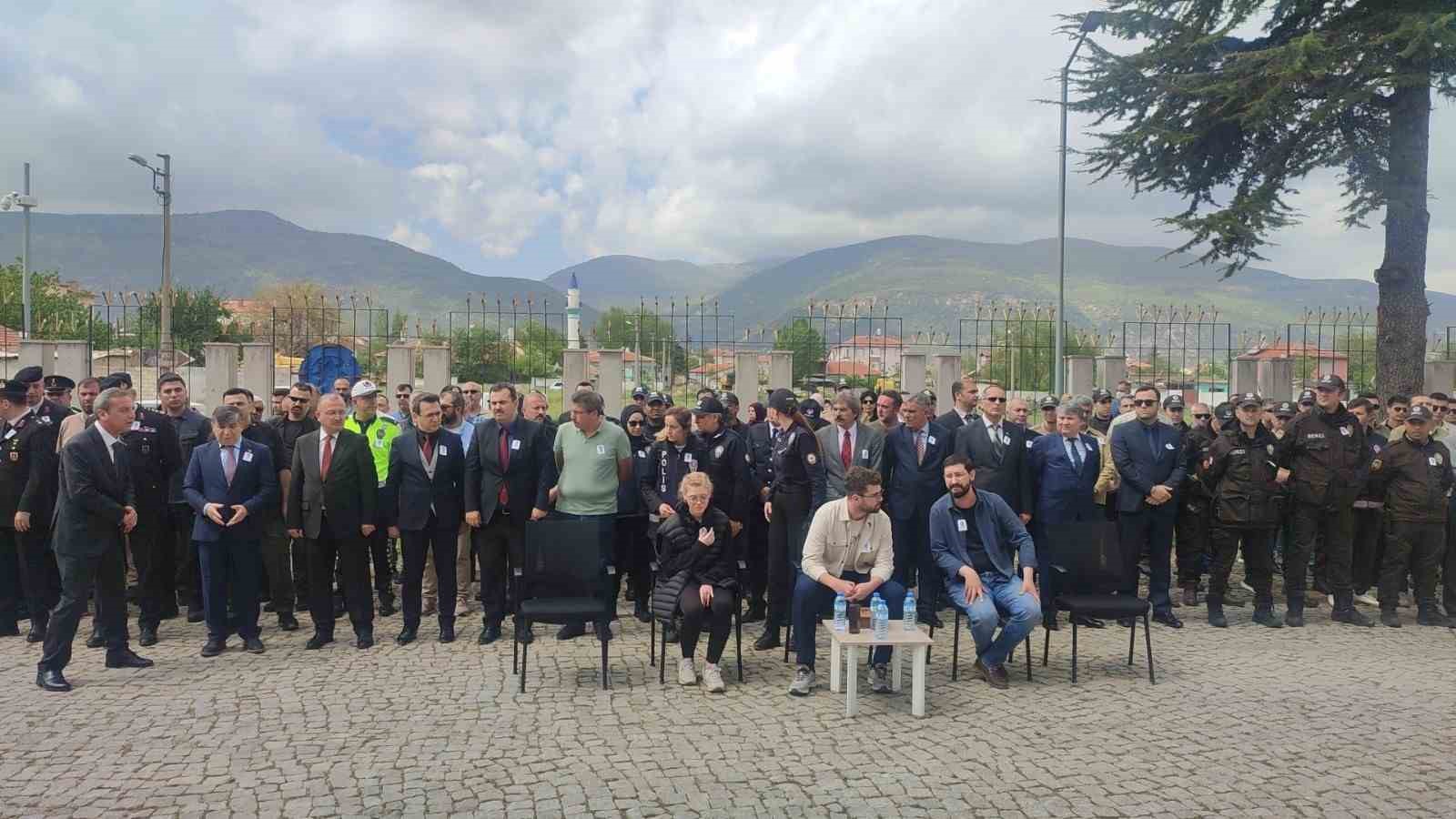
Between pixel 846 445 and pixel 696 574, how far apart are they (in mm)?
2144

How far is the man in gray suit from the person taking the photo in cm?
823

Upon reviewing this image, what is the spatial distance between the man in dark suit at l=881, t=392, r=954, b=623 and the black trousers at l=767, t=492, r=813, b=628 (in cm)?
100

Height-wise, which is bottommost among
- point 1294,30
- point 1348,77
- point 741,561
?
point 741,561

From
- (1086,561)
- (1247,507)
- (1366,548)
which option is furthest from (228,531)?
(1366,548)

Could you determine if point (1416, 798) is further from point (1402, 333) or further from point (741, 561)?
point (1402, 333)

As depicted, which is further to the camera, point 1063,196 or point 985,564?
point 1063,196

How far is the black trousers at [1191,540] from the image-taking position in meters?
9.30

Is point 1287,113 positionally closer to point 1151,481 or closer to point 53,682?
point 1151,481

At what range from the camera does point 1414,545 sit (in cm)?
878

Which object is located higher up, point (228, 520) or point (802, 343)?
point (802, 343)

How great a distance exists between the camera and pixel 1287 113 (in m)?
12.8

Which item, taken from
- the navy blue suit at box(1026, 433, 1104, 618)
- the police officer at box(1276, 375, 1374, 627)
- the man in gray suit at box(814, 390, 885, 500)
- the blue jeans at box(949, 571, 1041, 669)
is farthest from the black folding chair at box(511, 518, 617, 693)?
the police officer at box(1276, 375, 1374, 627)

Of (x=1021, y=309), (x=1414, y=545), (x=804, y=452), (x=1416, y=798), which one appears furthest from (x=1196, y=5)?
(x=1416, y=798)

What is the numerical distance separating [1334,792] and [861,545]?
2.96 metres
